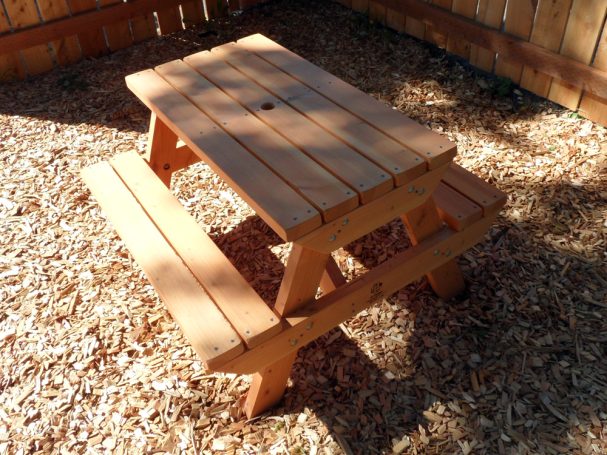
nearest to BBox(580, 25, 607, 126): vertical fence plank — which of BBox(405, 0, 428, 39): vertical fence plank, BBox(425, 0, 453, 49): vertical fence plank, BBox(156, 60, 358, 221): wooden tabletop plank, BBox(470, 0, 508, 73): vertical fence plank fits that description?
BBox(470, 0, 508, 73): vertical fence plank

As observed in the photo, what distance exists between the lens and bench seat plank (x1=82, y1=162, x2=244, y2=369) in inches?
80.4

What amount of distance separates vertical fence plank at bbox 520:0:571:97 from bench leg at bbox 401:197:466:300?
6.46ft

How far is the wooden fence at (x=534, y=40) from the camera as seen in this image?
3.75m

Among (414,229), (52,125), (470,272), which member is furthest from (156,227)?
(52,125)

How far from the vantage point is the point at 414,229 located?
99.3 inches

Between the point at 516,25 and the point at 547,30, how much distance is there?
0.26m

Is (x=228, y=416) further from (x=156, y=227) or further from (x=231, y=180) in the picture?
(x=231, y=180)

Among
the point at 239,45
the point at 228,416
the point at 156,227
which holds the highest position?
the point at 239,45

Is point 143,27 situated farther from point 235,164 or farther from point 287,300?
point 287,300

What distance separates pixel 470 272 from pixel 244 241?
1215mm

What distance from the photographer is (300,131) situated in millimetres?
2363

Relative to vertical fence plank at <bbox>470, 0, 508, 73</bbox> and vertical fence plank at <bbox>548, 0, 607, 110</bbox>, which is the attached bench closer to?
vertical fence plank at <bbox>548, 0, 607, 110</bbox>

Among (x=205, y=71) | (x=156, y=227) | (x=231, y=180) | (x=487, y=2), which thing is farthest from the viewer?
(x=487, y=2)

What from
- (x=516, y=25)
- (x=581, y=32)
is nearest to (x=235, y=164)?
(x=581, y=32)
